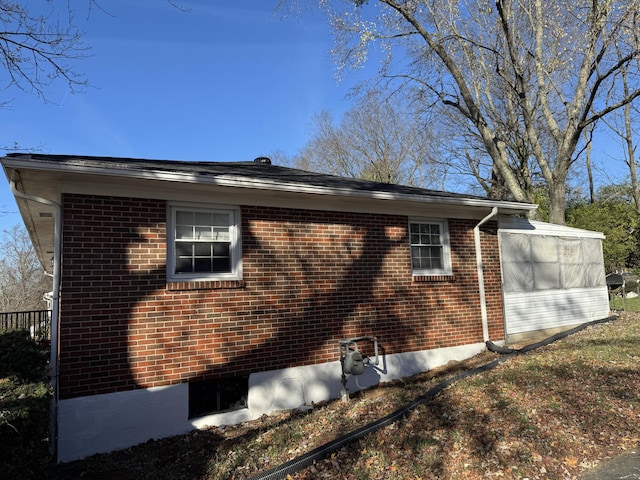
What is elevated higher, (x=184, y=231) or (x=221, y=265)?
(x=184, y=231)

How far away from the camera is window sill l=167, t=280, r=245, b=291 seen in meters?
5.45

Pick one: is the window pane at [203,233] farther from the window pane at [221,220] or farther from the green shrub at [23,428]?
the green shrub at [23,428]

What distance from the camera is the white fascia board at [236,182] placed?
459 centimetres

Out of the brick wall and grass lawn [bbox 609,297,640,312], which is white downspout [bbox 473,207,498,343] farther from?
grass lawn [bbox 609,297,640,312]

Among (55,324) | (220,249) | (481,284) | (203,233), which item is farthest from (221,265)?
(481,284)


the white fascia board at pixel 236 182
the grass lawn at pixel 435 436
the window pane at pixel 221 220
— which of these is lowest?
the grass lawn at pixel 435 436

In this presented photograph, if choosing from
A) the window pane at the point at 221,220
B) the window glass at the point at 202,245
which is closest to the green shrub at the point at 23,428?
the window glass at the point at 202,245

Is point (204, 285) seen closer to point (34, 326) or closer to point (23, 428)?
point (23, 428)

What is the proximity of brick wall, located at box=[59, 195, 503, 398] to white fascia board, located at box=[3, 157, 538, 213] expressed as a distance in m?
0.49

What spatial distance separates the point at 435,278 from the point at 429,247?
602 millimetres

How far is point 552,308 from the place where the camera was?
955cm

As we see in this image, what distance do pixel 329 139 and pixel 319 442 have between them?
31014mm

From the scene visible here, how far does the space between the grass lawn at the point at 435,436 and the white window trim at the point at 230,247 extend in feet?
6.35

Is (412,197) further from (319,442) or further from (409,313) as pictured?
(319,442)
